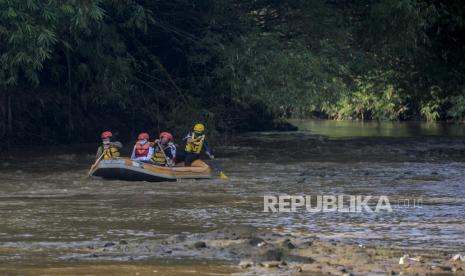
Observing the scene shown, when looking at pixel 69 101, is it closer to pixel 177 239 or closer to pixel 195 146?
pixel 195 146

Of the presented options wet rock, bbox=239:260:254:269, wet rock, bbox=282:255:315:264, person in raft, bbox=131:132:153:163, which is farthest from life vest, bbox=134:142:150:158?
wet rock, bbox=239:260:254:269

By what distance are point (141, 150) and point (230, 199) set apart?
16.3 feet

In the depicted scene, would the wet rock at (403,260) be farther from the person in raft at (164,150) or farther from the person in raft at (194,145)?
the person in raft at (194,145)

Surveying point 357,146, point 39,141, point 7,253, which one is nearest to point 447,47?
point 357,146

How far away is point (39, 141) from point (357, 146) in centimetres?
1067

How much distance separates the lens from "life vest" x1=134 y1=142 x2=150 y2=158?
78.7ft

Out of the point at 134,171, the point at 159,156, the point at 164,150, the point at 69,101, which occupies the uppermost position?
the point at 69,101

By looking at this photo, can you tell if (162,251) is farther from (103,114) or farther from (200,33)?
(103,114)

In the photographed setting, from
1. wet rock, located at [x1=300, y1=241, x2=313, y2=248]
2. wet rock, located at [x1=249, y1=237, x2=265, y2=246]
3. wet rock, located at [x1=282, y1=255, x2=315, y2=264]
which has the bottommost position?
wet rock, located at [x1=282, y1=255, x2=315, y2=264]

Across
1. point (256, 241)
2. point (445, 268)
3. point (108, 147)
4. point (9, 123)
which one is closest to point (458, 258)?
point (445, 268)

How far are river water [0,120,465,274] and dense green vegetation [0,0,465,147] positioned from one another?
1553 millimetres

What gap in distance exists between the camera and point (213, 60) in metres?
31.6

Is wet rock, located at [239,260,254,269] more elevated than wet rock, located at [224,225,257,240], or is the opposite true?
wet rock, located at [224,225,257,240]

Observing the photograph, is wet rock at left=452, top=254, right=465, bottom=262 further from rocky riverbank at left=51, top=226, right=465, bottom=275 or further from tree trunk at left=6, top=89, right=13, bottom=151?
tree trunk at left=6, top=89, right=13, bottom=151
